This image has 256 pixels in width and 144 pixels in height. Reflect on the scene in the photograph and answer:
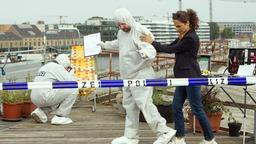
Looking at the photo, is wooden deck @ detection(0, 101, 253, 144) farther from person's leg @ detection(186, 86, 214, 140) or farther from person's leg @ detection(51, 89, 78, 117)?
person's leg @ detection(186, 86, 214, 140)

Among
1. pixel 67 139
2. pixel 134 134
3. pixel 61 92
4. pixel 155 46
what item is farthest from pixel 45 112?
pixel 155 46

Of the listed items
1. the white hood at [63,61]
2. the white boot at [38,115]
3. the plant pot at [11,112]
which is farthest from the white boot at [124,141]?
the plant pot at [11,112]

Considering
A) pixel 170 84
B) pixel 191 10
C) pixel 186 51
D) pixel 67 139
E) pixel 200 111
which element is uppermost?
pixel 191 10

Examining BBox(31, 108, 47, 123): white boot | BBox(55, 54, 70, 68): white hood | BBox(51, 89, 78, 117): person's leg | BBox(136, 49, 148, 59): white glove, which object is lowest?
BBox(31, 108, 47, 123): white boot

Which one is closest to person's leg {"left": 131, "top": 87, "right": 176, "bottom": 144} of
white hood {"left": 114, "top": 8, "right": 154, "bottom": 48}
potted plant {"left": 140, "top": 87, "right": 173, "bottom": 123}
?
white hood {"left": 114, "top": 8, "right": 154, "bottom": 48}

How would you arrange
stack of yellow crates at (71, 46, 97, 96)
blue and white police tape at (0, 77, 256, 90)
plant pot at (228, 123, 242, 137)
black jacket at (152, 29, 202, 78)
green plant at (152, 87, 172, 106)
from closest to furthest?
blue and white police tape at (0, 77, 256, 90) < black jacket at (152, 29, 202, 78) < plant pot at (228, 123, 242, 137) < green plant at (152, 87, 172, 106) < stack of yellow crates at (71, 46, 97, 96)

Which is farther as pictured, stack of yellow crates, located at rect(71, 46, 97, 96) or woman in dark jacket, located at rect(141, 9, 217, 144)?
stack of yellow crates, located at rect(71, 46, 97, 96)

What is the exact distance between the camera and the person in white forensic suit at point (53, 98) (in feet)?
20.2

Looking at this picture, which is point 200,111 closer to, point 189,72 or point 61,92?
point 189,72

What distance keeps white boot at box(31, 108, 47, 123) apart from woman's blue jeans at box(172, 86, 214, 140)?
2211 mm

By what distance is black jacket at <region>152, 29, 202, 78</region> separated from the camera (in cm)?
436

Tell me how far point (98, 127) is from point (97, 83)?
179 cm

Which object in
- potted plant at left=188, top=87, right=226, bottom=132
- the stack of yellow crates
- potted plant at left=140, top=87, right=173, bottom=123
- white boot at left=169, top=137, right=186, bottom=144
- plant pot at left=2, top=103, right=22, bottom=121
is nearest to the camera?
white boot at left=169, top=137, right=186, bottom=144

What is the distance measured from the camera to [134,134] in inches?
190
